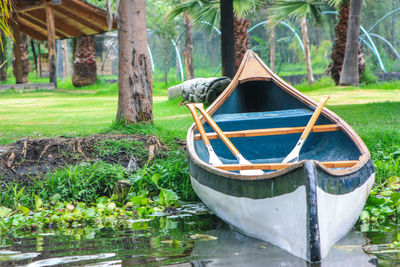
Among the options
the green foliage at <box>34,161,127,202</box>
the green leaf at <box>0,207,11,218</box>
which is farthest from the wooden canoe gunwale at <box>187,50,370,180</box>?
the green leaf at <box>0,207,11,218</box>

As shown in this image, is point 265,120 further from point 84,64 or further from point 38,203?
point 84,64

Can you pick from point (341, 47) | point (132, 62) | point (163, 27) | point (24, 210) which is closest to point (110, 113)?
point (132, 62)

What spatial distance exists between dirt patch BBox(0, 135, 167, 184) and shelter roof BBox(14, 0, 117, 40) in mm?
11379

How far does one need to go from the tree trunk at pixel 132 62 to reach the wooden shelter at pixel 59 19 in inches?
396

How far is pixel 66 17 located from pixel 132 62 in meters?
12.5

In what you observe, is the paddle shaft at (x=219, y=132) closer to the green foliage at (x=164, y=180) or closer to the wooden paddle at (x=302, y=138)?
the wooden paddle at (x=302, y=138)

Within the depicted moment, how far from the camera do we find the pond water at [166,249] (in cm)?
402

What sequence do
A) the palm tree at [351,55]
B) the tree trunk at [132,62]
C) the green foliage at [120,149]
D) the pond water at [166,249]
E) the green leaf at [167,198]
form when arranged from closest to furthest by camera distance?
the pond water at [166,249], the green leaf at [167,198], the green foliage at [120,149], the tree trunk at [132,62], the palm tree at [351,55]

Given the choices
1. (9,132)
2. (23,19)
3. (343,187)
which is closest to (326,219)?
(343,187)

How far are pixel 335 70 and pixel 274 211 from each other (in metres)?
15.2

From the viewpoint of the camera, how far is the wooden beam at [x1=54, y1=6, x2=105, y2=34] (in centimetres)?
1883

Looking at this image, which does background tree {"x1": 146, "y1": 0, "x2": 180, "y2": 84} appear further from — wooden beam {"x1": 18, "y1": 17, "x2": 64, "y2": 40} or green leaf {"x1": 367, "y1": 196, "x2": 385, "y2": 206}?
green leaf {"x1": 367, "y1": 196, "x2": 385, "y2": 206}

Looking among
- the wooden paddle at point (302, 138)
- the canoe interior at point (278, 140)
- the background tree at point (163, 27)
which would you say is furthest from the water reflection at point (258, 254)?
the background tree at point (163, 27)

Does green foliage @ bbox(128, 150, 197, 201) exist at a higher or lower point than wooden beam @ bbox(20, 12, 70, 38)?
lower
